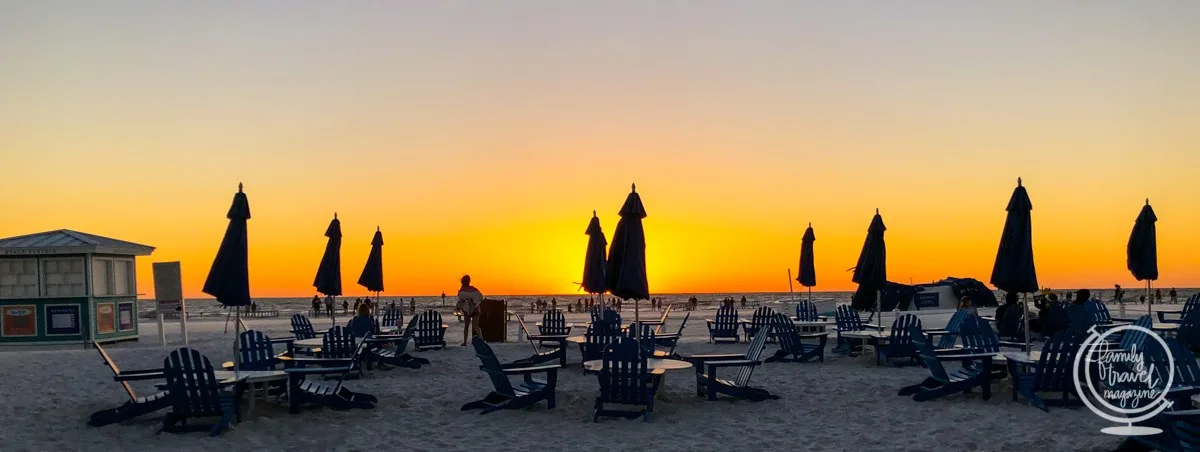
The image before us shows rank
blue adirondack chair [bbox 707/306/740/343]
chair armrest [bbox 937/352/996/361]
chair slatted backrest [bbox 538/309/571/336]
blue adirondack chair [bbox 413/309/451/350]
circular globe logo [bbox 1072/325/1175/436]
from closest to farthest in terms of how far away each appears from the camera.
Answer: circular globe logo [bbox 1072/325/1175/436], chair armrest [bbox 937/352/996/361], blue adirondack chair [bbox 413/309/451/350], chair slatted backrest [bbox 538/309/571/336], blue adirondack chair [bbox 707/306/740/343]

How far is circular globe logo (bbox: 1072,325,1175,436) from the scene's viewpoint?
23.9 ft

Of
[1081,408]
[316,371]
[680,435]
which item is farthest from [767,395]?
[316,371]

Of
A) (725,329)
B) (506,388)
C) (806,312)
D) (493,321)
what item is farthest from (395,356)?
(806,312)

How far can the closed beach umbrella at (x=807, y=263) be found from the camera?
18578 mm

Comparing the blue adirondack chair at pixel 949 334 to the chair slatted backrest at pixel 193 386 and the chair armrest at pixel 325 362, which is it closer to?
the chair armrest at pixel 325 362

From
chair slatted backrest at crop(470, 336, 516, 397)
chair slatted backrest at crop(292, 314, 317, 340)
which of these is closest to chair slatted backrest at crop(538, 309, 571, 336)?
chair slatted backrest at crop(292, 314, 317, 340)

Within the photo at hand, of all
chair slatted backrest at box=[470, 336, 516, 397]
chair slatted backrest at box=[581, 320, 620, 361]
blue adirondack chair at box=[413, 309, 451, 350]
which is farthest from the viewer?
blue adirondack chair at box=[413, 309, 451, 350]

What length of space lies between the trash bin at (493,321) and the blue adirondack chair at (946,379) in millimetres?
10393

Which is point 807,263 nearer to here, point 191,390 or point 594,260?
point 594,260

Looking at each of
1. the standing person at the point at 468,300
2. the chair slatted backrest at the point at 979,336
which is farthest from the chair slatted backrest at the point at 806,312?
the chair slatted backrest at the point at 979,336

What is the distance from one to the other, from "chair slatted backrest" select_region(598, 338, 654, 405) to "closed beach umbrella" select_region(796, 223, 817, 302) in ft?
34.2

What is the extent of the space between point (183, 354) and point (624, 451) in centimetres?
377

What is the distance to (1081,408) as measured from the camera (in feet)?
27.9

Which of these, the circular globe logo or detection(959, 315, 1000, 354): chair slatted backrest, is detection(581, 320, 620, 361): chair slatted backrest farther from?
the circular globe logo
